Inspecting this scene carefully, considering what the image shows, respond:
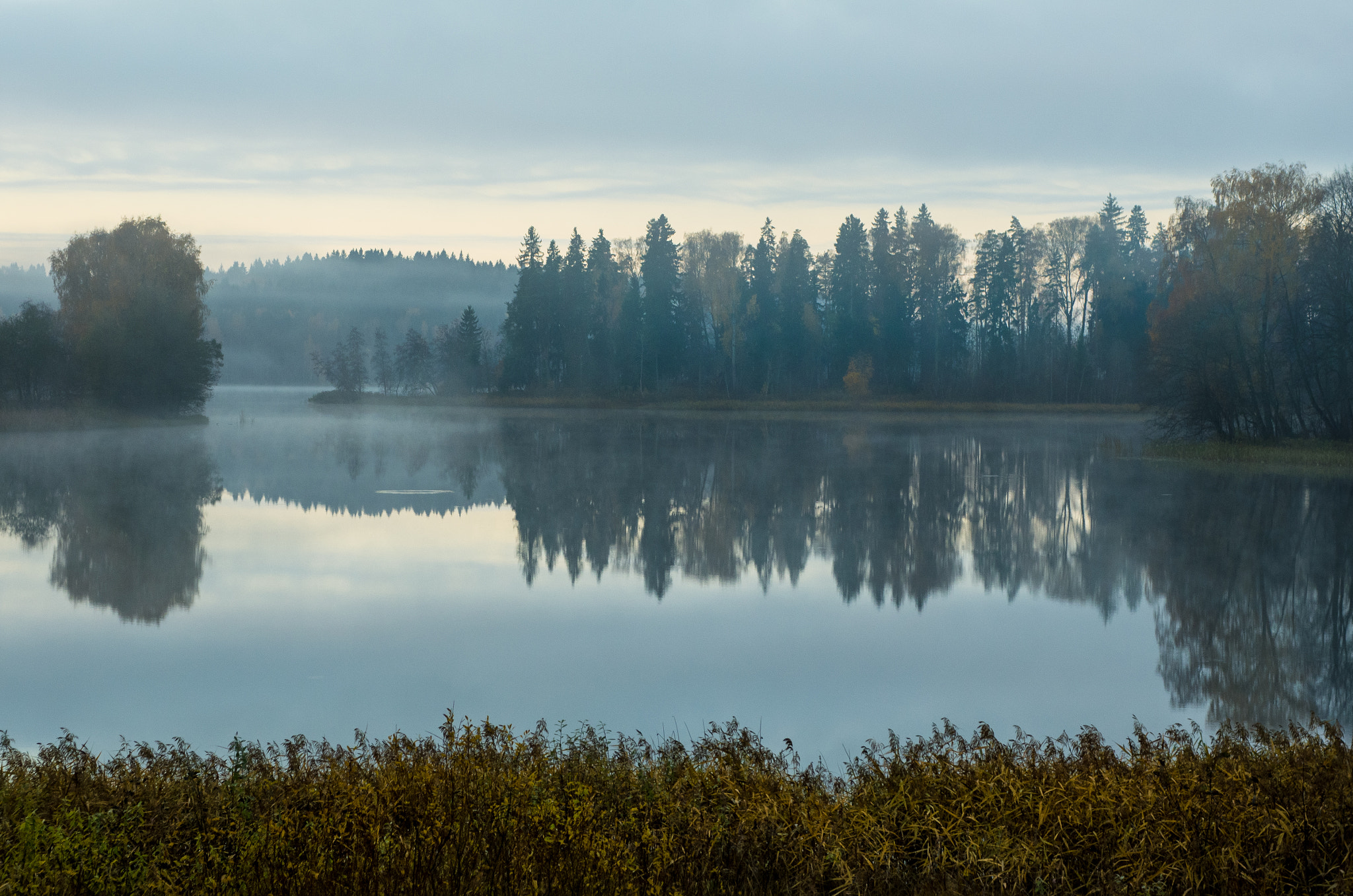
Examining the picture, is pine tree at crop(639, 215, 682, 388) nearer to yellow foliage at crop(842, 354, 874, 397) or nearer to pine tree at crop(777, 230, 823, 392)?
pine tree at crop(777, 230, 823, 392)

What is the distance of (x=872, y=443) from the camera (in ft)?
129

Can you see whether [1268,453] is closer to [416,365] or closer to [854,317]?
[854,317]

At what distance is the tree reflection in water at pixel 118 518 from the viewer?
502 inches

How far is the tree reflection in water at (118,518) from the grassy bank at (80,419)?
43.0 ft

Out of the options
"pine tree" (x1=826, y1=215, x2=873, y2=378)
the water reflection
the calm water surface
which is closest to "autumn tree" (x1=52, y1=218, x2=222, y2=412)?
the water reflection

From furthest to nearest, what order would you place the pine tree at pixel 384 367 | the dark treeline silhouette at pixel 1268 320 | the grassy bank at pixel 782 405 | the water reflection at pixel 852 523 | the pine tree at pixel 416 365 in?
the pine tree at pixel 384 367
the pine tree at pixel 416 365
the grassy bank at pixel 782 405
the dark treeline silhouette at pixel 1268 320
the water reflection at pixel 852 523

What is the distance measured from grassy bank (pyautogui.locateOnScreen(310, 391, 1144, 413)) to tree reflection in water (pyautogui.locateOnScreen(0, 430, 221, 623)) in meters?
44.3

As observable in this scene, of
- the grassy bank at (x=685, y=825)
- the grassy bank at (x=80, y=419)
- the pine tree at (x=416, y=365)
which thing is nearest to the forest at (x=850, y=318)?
the pine tree at (x=416, y=365)

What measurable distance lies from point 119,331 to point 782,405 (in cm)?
4199

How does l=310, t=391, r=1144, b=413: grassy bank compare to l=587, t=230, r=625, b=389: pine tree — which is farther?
l=587, t=230, r=625, b=389: pine tree

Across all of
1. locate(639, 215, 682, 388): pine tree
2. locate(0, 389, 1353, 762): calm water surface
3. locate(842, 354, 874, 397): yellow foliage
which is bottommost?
locate(0, 389, 1353, 762): calm water surface

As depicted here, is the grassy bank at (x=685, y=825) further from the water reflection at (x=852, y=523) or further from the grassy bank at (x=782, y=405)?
the grassy bank at (x=782, y=405)

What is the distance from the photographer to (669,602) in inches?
483

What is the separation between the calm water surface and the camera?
8.49 metres
